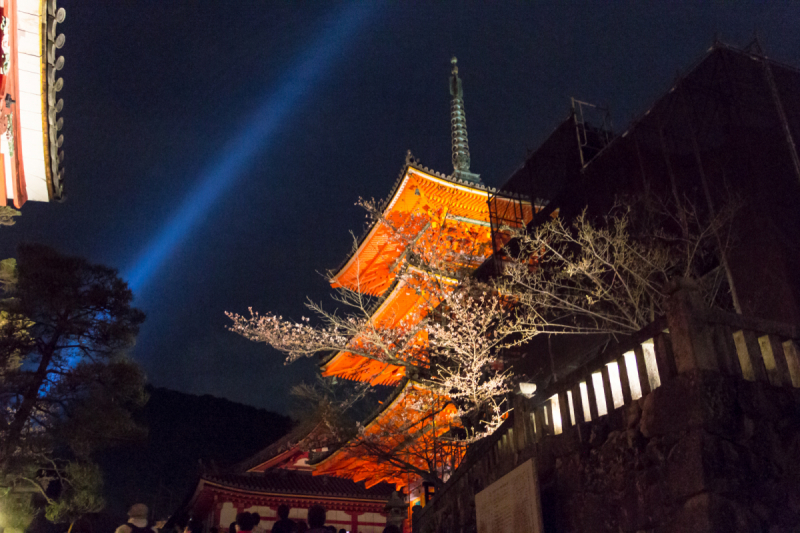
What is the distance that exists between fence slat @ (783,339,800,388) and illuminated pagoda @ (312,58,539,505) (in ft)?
33.7

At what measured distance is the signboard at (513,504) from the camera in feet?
20.7

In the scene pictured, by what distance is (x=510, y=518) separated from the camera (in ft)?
22.1

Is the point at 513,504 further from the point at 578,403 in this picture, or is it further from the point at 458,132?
the point at 458,132

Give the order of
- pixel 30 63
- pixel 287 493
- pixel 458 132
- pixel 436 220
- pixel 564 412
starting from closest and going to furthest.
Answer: pixel 564 412 < pixel 30 63 < pixel 436 220 < pixel 287 493 < pixel 458 132

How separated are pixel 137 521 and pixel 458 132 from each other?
24327 mm

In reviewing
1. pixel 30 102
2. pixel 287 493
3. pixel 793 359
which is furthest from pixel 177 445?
pixel 793 359

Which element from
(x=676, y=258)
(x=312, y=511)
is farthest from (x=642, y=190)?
(x=312, y=511)

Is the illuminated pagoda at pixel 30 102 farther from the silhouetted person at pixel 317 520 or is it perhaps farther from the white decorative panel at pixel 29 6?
the silhouetted person at pixel 317 520

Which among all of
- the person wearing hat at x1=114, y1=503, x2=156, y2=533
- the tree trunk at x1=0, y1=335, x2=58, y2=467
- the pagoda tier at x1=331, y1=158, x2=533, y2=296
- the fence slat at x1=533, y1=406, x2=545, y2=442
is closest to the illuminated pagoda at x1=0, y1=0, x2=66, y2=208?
the person wearing hat at x1=114, y1=503, x2=156, y2=533

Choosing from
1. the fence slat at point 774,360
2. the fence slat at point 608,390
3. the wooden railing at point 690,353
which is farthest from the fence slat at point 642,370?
the fence slat at point 774,360

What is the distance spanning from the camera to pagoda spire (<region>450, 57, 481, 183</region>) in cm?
2697

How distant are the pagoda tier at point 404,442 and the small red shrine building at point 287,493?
42.1 inches

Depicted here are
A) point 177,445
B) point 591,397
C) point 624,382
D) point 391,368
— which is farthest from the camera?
point 177,445

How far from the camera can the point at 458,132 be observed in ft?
93.1
